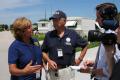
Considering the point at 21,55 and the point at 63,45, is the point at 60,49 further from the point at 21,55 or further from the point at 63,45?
the point at 21,55

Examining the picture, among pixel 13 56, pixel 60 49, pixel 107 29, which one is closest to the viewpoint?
pixel 107 29

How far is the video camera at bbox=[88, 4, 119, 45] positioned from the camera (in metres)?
3.62

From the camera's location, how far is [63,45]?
23.7 feet

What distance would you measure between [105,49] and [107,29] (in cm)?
19

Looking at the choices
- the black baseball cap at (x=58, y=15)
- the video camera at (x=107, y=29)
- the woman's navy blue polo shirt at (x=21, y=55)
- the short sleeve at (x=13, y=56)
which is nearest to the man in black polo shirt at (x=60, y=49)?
the black baseball cap at (x=58, y=15)

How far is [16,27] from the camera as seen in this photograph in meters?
5.79

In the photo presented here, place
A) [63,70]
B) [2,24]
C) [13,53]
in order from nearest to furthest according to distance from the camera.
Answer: [13,53] < [63,70] < [2,24]

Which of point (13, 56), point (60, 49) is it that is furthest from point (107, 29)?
point (60, 49)

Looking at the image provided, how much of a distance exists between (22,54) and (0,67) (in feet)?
32.9

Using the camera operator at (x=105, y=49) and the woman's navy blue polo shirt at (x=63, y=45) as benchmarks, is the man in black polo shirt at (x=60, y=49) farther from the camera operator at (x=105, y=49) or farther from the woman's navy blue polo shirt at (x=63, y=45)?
the camera operator at (x=105, y=49)

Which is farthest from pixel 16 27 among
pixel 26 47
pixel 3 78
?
pixel 3 78

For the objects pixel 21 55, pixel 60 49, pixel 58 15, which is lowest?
pixel 60 49

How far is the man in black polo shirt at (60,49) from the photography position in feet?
23.2

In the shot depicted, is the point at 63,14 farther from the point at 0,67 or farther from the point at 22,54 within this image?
the point at 0,67
